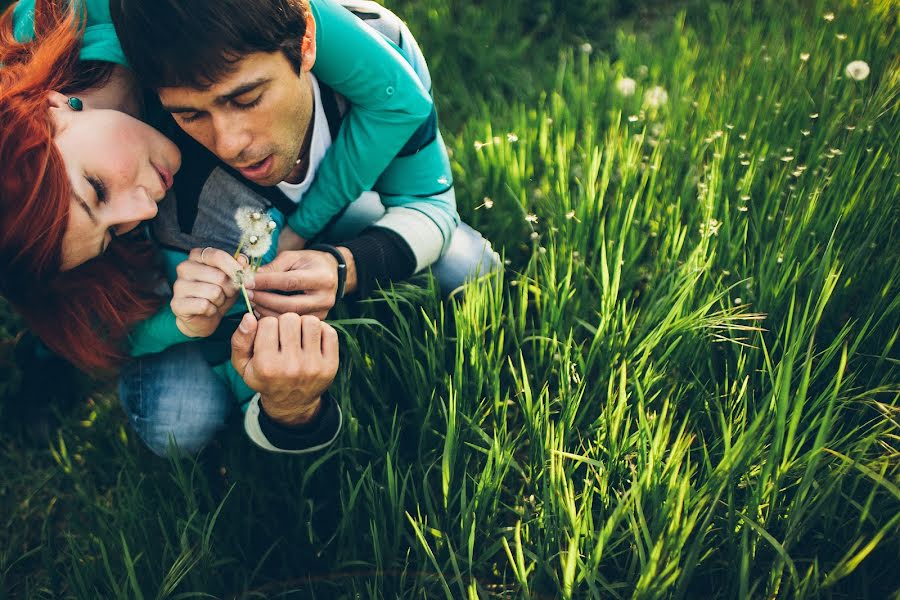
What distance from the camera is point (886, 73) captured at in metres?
1.93

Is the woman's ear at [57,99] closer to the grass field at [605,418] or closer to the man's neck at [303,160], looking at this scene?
the man's neck at [303,160]

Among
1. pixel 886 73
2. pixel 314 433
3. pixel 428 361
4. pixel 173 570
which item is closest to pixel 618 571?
pixel 428 361

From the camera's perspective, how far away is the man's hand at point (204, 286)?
54.3 inches

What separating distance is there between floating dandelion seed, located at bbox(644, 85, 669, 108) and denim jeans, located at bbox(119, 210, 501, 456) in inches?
31.9

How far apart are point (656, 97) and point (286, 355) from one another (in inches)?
61.4

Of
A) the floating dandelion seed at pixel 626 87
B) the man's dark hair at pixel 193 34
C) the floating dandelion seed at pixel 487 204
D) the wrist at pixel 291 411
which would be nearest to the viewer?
the man's dark hair at pixel 193 34

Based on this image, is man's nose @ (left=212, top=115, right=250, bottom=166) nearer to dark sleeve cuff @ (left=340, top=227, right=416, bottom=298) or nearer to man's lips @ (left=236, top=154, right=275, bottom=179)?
man's lips @ (left=236, top=154, right=275, bottom=179)

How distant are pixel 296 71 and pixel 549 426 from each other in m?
0.90

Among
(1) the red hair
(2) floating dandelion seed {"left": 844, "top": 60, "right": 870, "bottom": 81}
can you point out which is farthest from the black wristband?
(2) floating dandelion seed {"left": 844, "top": 60, "right": 870, "bottom": 81}

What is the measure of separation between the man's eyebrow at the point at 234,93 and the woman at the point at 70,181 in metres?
0.14

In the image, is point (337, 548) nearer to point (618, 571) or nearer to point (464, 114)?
point (618, 571)

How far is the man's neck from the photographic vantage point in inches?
61.6

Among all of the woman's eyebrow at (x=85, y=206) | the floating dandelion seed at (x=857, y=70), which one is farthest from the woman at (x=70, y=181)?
the floating dandelion seed at (x=857, y=70)

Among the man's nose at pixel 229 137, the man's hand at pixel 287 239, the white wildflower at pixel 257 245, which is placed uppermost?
the man's nose at pixel 229 137
